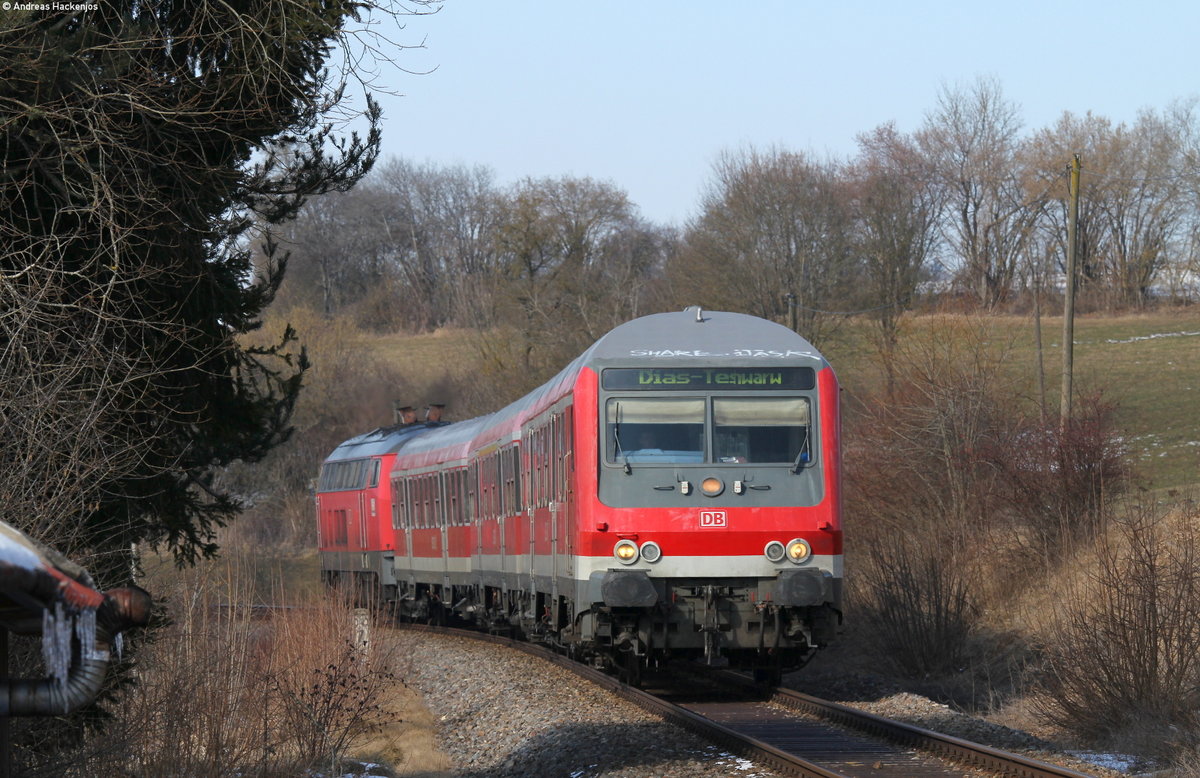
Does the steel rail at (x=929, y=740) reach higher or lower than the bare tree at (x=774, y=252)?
lower

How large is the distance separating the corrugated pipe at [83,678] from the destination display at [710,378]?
29.7ft

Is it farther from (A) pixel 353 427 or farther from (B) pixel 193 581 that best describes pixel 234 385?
(A) pixel 353 427

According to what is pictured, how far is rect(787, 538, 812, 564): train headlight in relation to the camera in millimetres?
12383

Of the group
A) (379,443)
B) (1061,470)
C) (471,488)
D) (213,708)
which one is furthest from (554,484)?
(379,443)

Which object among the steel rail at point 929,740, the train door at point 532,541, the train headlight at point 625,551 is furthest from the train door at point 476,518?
the train headlight at point 625,551

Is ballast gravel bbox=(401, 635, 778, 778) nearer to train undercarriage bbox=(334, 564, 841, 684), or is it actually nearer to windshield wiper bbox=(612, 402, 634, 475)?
train undercarriage bbox=(334, 564, 841, 684)

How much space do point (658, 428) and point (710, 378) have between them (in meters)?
0.65

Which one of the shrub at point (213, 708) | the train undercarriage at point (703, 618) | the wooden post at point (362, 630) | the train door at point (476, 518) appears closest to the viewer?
the shrub at point (213, 708)

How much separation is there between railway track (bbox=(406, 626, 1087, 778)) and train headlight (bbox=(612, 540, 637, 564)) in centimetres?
133

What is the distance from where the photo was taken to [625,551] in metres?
12.3

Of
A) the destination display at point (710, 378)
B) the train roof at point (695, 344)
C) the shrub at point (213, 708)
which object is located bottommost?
the shrub at point (213, 708)

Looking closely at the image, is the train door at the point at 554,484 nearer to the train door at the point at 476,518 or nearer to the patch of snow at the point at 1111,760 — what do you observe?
the patch of snow at the point at 1111,760

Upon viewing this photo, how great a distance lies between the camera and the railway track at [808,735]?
9.39m

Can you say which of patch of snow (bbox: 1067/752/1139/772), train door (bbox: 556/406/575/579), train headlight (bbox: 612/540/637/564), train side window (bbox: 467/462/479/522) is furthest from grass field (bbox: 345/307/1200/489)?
patch of snow (bbox: 1067/752/1139/772)
